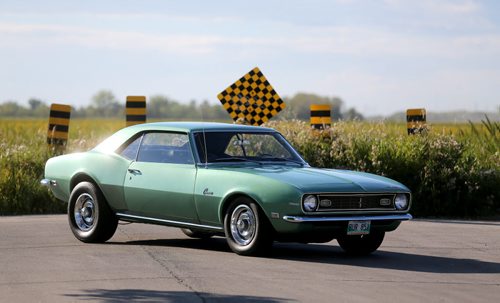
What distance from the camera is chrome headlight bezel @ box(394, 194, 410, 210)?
40.8ft

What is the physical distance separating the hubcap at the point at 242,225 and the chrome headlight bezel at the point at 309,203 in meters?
0.63

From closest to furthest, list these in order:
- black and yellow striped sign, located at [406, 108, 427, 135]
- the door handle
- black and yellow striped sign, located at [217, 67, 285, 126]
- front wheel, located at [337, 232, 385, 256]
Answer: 1. front wheel, located at [337, 232, 385, 256]
2. the door handle
3. black and yellow striped sign, located at [406, 108, 427, 135]
4. black and yellow striped sign, located at [217, 67, 285, 126]

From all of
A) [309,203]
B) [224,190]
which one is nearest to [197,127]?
[224,190]

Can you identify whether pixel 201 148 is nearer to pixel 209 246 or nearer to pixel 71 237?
pixel 209 246

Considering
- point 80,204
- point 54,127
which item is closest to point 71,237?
point 80,204

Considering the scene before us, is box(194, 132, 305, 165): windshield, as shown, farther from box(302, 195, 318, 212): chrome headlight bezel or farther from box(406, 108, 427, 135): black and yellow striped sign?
box(406, 108, 427, 135): black and yellow striped sign

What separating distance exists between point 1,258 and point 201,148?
8.14ft

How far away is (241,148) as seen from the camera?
13.2m

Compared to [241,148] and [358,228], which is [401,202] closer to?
[358,228]

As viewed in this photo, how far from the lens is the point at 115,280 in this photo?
10500mm

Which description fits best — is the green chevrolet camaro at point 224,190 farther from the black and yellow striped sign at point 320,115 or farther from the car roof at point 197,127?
the black and yellow striped sign at point 320,115

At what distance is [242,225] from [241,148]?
1310 millimetres

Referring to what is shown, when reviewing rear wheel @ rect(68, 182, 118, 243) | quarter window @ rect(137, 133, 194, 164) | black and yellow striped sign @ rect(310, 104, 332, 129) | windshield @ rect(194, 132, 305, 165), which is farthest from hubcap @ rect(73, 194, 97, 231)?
black and yellow striped sign @ rect(310, 104, 332, 129)

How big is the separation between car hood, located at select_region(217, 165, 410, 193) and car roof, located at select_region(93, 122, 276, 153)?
870mm
